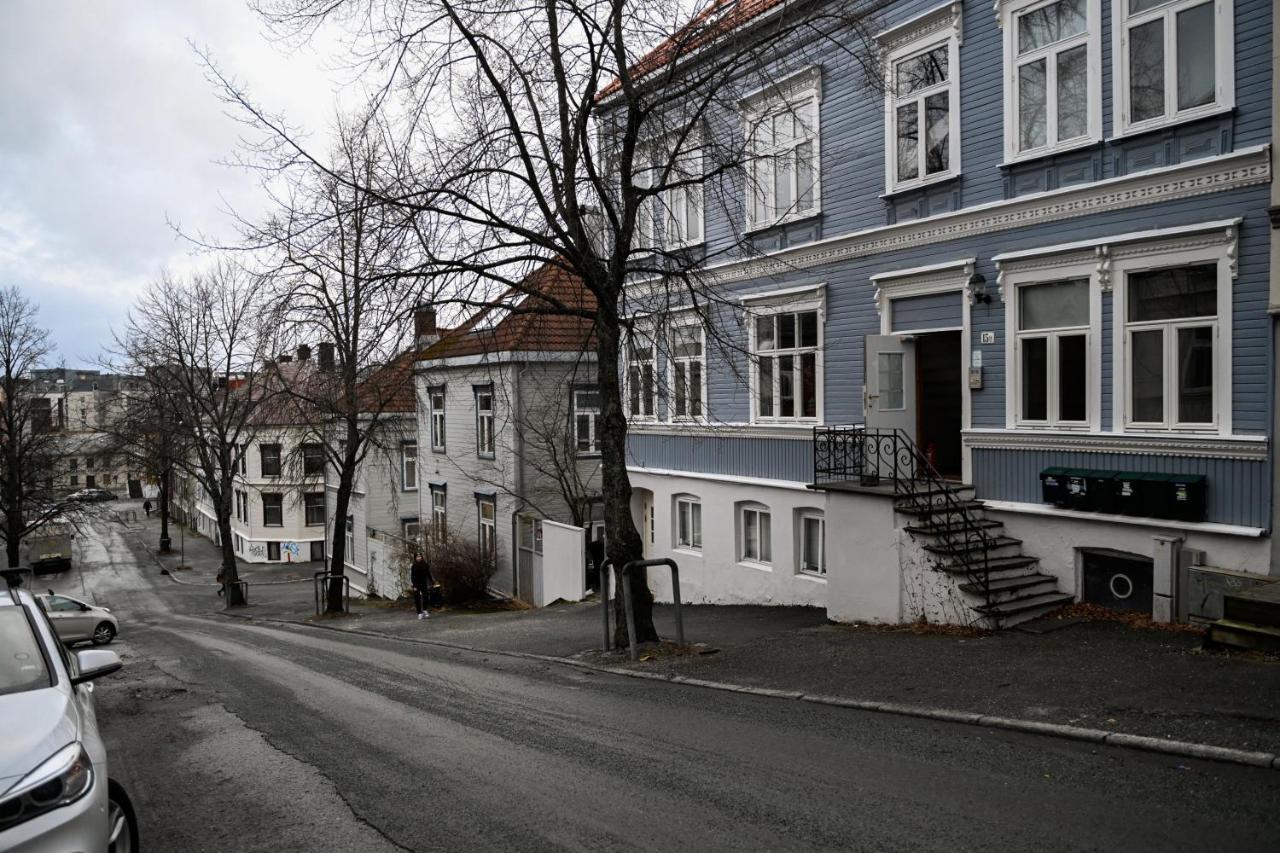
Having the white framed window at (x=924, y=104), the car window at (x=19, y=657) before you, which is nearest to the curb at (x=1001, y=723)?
the car window at (x=19, y=657)

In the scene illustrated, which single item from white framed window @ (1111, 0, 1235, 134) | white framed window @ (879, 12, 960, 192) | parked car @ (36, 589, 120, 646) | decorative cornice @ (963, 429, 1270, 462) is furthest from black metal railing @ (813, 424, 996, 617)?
parked car @ (36, 589, 120, 646)

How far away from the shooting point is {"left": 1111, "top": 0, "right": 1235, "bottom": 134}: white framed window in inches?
400

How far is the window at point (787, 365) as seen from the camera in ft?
53.1

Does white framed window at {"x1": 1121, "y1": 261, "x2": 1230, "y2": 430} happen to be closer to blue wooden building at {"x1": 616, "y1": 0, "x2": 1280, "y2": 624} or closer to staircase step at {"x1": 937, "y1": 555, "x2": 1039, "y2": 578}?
blue wooden building at {"x1": 616, "y1": 0, "x2": 1280, "y2": 624}

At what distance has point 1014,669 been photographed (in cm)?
918

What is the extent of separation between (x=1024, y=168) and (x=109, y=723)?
1249 cm

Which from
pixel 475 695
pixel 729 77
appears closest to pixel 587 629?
pixel 475 695

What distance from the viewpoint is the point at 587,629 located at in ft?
52.6

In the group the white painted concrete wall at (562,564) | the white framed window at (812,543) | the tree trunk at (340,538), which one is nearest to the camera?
the white framed window at (812,543)

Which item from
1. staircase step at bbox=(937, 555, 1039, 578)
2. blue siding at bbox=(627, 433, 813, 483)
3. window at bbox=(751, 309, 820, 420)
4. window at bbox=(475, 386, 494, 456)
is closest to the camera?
staircase step at bbox=(937, 555, 1039, 578)

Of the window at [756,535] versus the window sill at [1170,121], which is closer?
the window sill at [1170,121]

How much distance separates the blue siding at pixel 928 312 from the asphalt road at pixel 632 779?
6996 mm

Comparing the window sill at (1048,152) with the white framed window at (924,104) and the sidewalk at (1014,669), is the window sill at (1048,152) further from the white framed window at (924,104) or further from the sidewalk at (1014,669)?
the sidewalk at (1014,669)

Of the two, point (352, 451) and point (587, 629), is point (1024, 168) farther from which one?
point (352, 451)
